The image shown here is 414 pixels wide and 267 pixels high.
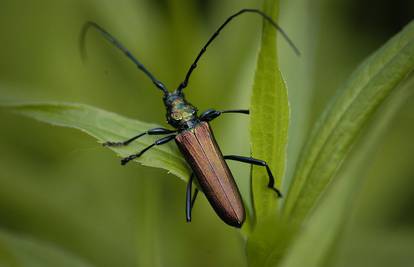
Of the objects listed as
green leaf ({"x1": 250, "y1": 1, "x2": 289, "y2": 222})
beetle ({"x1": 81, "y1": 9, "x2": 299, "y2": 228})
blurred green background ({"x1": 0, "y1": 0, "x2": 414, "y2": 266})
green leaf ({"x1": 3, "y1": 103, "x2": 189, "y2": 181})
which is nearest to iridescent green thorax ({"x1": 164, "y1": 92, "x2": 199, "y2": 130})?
beetle ({"x1": 81, "y1": 9, "x2": 299, "y2": 228})

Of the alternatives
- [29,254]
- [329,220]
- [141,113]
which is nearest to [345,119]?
[329,220]

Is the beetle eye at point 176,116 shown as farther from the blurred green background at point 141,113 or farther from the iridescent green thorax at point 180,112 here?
the blurred green background at point 141,113

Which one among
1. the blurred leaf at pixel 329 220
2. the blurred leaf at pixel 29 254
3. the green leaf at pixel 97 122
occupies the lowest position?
the blurred leaf at pixel 29 254

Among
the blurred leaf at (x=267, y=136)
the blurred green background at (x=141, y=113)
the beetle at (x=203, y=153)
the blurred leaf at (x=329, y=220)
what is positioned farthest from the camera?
the blurred green background at (x=141, y=113)

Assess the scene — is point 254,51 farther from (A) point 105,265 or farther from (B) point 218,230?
(A) point 105,265

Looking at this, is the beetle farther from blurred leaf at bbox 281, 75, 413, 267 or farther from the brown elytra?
blurred leaf at bbox 281, 75, 413, 267

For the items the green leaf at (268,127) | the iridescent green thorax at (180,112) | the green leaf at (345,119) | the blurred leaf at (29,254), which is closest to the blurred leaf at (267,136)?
the green leaf at (268,127)

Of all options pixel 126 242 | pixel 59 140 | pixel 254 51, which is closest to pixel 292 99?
pixel 254 51
